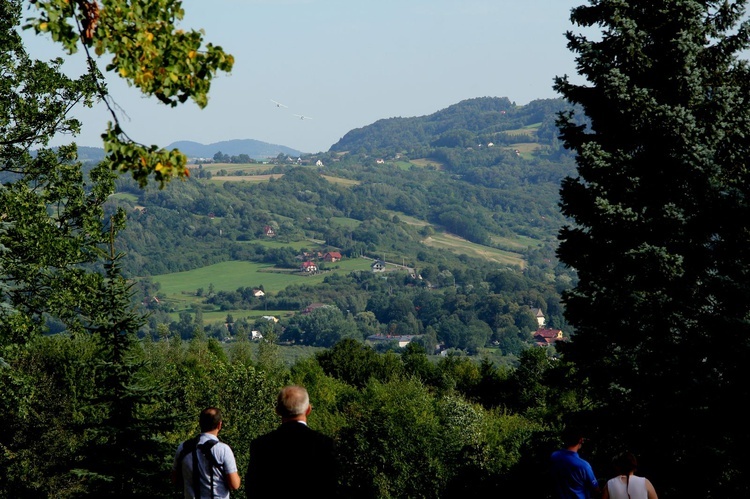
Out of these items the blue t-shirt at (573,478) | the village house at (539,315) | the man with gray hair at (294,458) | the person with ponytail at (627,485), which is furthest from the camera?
the village house at (539,315)

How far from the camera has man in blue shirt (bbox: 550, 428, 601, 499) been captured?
7.33m

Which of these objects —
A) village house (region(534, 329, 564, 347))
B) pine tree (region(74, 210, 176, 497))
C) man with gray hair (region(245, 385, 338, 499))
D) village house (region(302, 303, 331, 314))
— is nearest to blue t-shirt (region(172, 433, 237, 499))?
man with gray hair (region(245, 385, 338, 499))

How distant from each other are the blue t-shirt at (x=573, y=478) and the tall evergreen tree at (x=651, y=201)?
3.96 metres

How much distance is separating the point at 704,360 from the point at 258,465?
8252 millimetres

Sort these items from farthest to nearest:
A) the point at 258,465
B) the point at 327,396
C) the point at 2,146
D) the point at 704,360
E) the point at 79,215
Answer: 1. the point at 327,396
2. the point at 79,215
3. the point at 2,146
4. the point at 704,360
5. the point at 258,465

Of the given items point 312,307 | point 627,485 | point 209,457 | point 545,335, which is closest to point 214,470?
point 209,457

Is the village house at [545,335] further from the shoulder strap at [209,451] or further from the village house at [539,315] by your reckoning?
the shoulder strap at [209,451]

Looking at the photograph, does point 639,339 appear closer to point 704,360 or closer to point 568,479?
point 704,360

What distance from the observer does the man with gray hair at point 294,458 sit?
16.5 ft

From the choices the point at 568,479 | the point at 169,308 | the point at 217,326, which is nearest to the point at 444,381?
the point at 568,479

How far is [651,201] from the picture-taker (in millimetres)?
14492

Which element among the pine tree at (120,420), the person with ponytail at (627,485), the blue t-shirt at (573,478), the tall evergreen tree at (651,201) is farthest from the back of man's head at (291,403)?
the pine tree at (120,420)

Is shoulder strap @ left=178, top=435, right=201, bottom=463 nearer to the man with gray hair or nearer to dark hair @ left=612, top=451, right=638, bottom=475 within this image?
the man with gray hair

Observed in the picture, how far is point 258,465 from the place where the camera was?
511 centimetres
